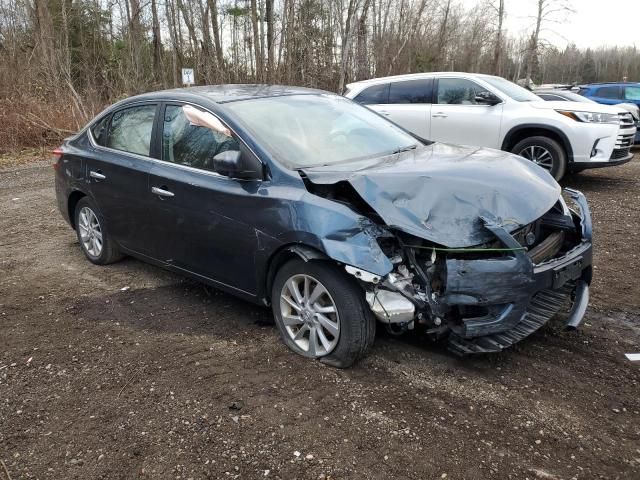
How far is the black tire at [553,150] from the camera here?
834cm

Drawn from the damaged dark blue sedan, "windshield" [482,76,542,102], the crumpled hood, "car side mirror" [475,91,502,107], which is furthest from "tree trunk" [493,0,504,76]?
the crumpled hood

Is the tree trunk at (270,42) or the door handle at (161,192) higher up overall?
the tree trunk at (270,42)

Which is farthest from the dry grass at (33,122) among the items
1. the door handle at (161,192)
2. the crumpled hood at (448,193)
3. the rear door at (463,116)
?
the crumpled hood at (448,193)

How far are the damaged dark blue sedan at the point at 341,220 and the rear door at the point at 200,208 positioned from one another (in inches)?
0.5

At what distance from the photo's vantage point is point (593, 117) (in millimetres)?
8227

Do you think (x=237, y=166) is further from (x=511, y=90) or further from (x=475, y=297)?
(x=511, y=90)

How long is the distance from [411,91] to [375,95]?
682mm

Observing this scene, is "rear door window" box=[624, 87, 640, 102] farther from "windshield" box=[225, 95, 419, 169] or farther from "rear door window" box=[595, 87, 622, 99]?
"windshield" box=[225, 95, 419, 169]

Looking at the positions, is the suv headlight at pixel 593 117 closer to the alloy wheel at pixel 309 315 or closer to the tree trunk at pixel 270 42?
the alloy wheel at pixel 309 315

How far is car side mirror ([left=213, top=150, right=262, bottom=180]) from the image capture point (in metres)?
3.67

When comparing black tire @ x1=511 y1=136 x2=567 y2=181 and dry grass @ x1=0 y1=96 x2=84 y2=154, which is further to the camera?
dry grass @ x1=0 y1=96 x2=84 y2=154

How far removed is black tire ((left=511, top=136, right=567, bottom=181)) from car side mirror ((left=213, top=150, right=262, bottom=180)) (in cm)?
602

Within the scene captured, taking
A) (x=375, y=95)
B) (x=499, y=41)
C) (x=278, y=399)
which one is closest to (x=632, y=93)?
(x=375, y=95)

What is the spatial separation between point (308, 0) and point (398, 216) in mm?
20695
